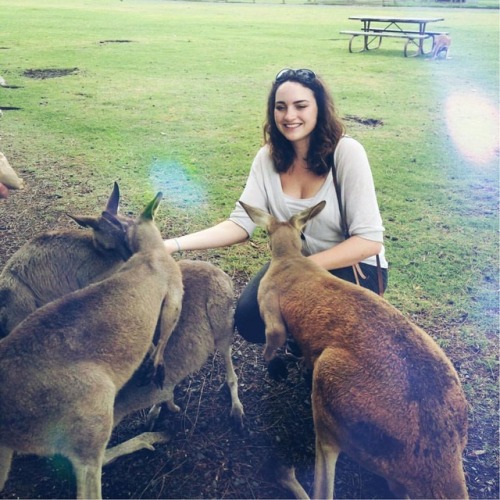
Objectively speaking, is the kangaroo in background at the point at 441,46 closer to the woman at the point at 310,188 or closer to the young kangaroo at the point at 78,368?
the woman at the point at 310,188

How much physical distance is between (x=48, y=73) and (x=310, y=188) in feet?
28.3

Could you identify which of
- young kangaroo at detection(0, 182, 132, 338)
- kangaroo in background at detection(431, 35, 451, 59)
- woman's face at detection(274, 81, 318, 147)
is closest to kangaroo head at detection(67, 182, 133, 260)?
young kangaroo at detection(0, 182, 132, 338)

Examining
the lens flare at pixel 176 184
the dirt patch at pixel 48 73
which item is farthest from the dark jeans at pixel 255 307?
the dirt patch at pixel 48 73

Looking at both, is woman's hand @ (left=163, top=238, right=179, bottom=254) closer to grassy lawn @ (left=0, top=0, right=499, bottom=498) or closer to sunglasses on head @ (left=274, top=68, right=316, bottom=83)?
sunglasses on head @ (left=274, top=68, right=316, bottom=83)

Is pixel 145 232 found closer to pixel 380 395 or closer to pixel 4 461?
pixel 4 461

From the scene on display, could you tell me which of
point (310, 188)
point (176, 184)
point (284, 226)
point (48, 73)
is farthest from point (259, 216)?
point (48, 73)

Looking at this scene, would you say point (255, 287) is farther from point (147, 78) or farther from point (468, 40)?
point (468, 40)

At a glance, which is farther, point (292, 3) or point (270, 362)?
point (292, 3)

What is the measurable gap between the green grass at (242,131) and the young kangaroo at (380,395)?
1.29 m

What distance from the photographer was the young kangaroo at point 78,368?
73.0 inches

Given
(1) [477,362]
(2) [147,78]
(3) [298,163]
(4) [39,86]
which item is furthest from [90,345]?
(2) [147,78]

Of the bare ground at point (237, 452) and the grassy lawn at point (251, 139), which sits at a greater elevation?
the grassy lawn at point (251, 139)

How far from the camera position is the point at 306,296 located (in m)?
2.26

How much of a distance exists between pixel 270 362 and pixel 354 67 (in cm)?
992
